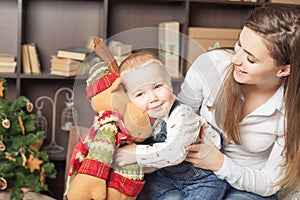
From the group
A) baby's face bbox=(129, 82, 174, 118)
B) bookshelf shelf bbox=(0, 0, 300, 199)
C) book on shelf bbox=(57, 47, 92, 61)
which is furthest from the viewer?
bookshelf shelf bbox=(0, 0, 300, 199)

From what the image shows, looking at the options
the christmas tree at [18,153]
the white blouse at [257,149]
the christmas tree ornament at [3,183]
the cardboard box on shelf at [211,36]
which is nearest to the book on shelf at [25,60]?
the christmas tree at [18,153]

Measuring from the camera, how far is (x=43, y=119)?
3246mm

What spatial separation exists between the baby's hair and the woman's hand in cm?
18

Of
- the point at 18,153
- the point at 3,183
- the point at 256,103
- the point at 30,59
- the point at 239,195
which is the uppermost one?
the point at 256,103

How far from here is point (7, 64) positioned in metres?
3.03

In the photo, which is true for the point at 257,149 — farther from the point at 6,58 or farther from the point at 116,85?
the point at 6,58

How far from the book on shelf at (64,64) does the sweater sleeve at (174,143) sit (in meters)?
2.03

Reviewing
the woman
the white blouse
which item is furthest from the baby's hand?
the white blouse

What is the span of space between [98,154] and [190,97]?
21 centimetres

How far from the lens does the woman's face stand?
112 cm

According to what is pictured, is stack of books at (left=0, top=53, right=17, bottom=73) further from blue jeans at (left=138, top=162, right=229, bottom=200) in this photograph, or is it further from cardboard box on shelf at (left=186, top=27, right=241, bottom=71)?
blue jeans at (left=138, top=162, right=229, bottom=200)

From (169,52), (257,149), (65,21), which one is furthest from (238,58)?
(65,21)

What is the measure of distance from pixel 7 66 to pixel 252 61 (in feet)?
7.00

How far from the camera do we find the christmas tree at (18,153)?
2.71m
